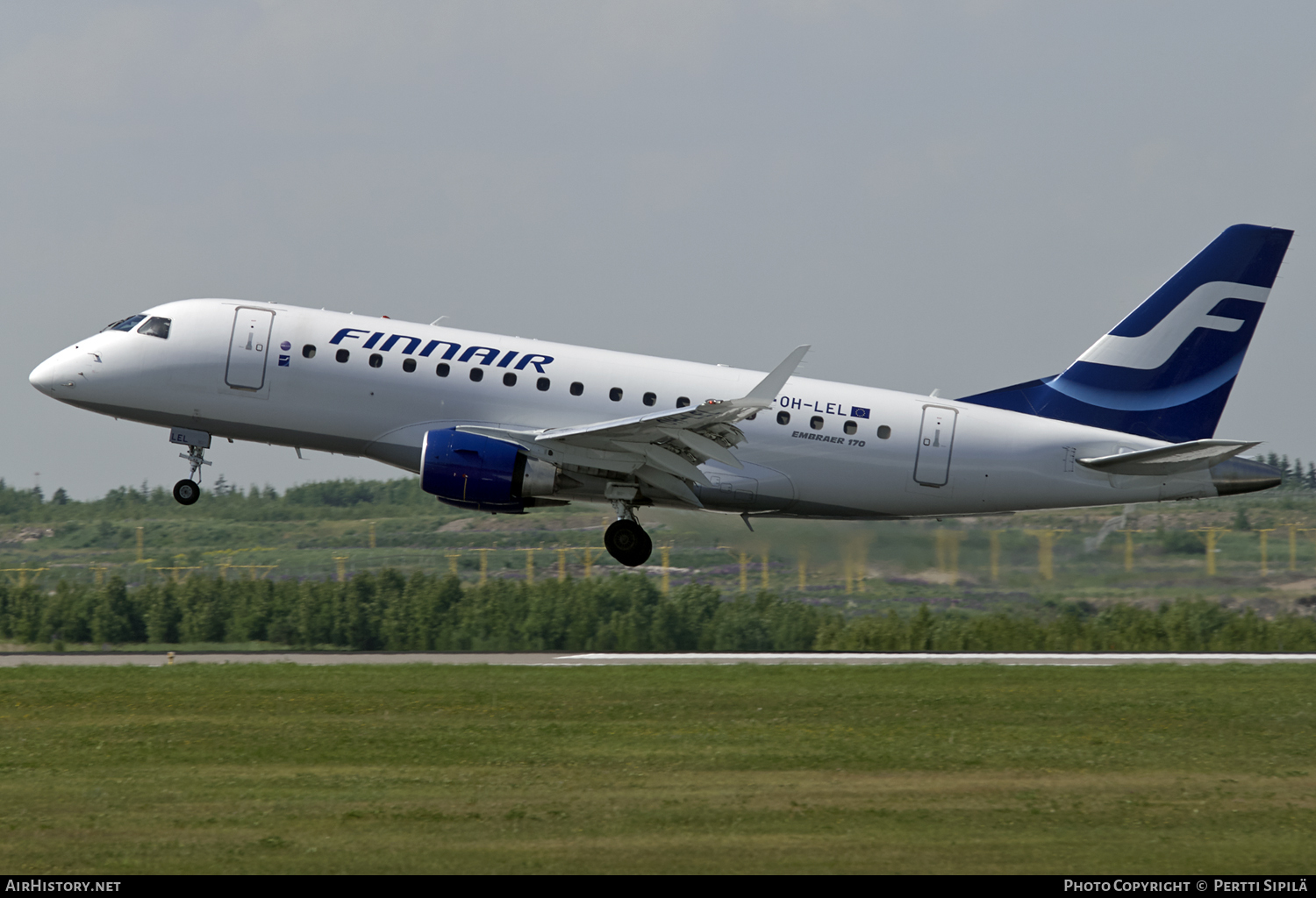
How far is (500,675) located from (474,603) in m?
14.1

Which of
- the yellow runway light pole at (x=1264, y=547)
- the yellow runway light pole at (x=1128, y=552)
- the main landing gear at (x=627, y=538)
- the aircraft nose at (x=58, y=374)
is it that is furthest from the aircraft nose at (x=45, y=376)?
the yellow runway light pole at (x=1264, y=547)

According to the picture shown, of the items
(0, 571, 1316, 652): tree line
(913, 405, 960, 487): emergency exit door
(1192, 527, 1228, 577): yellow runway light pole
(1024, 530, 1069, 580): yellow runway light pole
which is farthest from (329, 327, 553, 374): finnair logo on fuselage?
(1192, 527, 1228, 577): yellow runway light pole

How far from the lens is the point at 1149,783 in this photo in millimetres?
16906

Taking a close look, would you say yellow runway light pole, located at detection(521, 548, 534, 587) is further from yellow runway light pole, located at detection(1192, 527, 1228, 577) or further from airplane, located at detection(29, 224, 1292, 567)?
yellow runway light pole, located at detection(1192, 527, 1228, 577)

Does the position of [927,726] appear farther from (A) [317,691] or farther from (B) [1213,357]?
(B) [1213,357]

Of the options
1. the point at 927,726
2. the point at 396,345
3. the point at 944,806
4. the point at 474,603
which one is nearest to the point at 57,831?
the point at 944,806

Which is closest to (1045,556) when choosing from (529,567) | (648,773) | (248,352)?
(529,567)

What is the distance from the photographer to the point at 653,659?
1357 inches

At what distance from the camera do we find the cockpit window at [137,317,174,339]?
2742 centimetres

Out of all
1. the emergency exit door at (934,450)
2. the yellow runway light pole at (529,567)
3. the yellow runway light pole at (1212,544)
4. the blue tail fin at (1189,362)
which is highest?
the blue tail fin at (1189,362)

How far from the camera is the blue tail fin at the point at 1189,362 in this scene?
95.0ft

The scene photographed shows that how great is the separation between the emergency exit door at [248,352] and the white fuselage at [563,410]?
0.05 m

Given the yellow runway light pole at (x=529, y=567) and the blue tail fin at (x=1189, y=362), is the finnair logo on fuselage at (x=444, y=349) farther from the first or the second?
the yellow runway light pole at (x=529, y=567)

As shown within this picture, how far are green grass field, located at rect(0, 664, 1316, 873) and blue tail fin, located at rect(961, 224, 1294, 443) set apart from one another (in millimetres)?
5546
